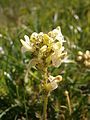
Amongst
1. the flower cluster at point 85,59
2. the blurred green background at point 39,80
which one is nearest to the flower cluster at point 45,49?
the blurred green background at point 39,80

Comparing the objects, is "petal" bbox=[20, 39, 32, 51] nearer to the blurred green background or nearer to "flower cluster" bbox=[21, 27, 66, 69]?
"flower cluster" bbox=[21, 27, 66, 69]

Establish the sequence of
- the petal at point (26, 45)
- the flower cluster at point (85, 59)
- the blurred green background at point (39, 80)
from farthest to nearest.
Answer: the flower cluster at point (85, 59)
the blurred green background at point (39, 80)
the petal at point (26, 45)

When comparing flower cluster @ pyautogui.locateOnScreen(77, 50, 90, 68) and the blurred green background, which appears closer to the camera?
the blurred green background

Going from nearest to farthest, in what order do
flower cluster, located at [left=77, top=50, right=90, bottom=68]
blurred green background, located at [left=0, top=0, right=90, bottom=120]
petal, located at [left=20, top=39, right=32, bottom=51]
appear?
petal, located at [left=20, top=39, right=32, bottom=51], blurred green background, located at [left=0, top=0, right=90, bottom=120], flower cluster, located at [left=77, top=50, right=90, bottom=68]

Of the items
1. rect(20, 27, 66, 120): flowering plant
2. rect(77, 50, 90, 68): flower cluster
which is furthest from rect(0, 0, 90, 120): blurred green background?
rect(20, 27, 66, 120): flowering plant

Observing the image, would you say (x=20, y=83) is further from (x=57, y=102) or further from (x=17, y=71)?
(x=57, y=102)

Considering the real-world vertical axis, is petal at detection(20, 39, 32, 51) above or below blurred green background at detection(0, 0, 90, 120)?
below

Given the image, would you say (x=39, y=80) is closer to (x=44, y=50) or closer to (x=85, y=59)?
(x=85, y=59)

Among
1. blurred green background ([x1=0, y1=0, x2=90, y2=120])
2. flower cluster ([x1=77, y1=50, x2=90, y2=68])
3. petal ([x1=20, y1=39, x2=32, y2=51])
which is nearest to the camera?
petal ([x1=20, y1=39, x2=32, y2=51])

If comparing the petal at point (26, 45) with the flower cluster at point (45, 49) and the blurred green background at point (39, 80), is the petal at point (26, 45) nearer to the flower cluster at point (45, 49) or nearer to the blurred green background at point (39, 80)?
the flower cluster at point (45, 49)

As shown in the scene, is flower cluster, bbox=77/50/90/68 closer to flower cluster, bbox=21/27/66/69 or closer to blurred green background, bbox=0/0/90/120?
blurred green background, bbox=0/0/90/120

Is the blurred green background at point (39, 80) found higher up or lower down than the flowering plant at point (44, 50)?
higher up

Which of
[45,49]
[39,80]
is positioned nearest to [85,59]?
[39,80]
